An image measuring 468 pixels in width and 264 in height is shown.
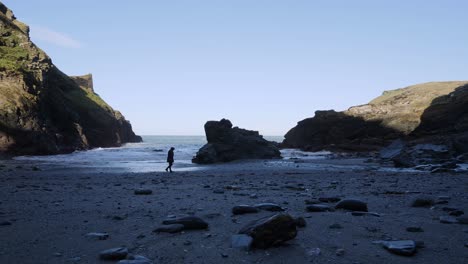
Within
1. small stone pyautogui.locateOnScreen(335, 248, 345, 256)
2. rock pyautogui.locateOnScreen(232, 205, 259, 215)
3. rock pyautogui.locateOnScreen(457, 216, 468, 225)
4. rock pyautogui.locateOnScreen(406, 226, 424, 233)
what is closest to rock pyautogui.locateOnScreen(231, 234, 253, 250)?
small stone pyautogui.locateOnScreen(335, 248, 345, 256)

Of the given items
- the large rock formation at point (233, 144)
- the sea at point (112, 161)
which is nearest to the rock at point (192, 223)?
the sea at point (112, 161)

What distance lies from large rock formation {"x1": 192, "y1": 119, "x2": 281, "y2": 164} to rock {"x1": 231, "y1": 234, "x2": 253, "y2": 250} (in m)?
28.1

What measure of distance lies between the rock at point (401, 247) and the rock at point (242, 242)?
1585 millimetres

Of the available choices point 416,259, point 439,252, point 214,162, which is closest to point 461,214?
point 439,252

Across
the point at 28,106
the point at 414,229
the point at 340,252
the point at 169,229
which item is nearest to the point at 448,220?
the point at 414,229

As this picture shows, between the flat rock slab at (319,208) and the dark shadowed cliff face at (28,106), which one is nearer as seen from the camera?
the flat rock slab at (319,208)

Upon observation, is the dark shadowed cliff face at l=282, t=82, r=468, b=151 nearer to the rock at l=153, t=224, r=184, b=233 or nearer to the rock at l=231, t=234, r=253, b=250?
the rock at l=153, t=224, r=184, b=233

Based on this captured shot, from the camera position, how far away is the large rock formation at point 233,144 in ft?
111

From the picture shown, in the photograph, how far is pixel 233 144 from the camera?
114 ft

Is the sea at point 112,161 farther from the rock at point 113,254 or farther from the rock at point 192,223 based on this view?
the rock at point 113,254

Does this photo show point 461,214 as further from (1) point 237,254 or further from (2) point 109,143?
(2) point 109,143

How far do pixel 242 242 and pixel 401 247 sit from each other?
1.79 metres

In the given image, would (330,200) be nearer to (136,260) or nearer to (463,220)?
(463,220)

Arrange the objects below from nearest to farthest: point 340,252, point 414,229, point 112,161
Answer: point 340,252, point 414,229, point 112,161
